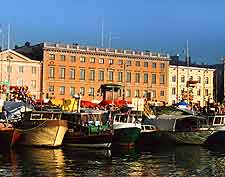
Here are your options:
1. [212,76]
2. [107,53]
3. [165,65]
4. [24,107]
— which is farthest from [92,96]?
[24,107]

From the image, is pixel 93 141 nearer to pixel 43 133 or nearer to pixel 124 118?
pixel 43 133

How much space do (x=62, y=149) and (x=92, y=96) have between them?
7443cm

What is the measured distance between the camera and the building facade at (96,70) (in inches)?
4628

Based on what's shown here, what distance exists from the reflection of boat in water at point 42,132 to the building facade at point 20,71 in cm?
6069

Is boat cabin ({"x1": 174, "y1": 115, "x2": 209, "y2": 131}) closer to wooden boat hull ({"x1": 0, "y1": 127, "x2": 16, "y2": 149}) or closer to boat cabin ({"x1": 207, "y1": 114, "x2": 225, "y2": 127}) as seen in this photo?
boat cabin ({"x1": 207, "y1": 114, "x2": 225, "y2": 127})

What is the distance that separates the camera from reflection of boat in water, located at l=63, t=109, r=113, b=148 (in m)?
49.7

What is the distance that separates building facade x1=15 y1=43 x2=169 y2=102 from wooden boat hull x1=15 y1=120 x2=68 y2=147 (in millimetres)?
66287

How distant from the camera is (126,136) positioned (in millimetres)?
51406

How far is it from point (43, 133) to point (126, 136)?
7668 mm

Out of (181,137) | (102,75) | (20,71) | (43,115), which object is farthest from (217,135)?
(102,75)

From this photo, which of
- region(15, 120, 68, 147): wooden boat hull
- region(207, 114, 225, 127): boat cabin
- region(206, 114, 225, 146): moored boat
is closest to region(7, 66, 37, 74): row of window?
region(207, 114, 225, 127): boat cabin

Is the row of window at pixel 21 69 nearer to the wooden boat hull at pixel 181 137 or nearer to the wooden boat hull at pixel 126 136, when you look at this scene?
the wooden boat hull at pixel 181 137

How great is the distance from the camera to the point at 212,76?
453 feet

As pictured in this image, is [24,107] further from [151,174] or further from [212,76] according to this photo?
[212,76]
